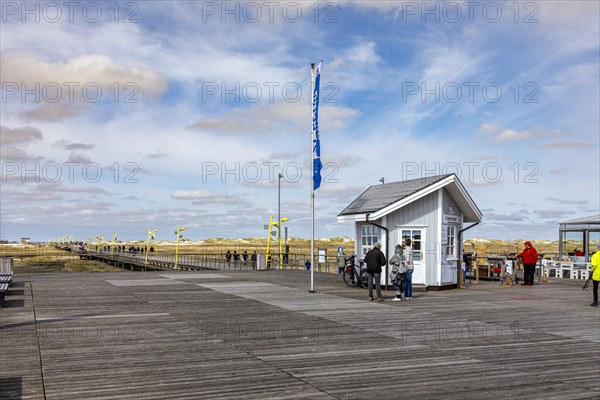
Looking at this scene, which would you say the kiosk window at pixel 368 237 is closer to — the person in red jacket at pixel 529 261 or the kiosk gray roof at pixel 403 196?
the kiosk gray roof at pixel 403 196

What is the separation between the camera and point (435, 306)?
16.9m

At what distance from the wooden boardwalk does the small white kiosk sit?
3166 mm

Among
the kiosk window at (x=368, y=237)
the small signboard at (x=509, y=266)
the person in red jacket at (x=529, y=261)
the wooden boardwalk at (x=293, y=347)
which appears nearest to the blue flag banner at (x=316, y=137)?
the kiosk window at (x=368, y=237)

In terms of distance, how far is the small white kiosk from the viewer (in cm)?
2148

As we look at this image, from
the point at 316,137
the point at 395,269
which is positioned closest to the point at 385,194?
the point at 316,137

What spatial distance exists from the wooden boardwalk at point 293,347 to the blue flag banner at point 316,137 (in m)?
4.24

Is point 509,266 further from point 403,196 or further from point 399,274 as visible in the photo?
point 399,274

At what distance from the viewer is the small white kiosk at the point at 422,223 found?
21.5 m

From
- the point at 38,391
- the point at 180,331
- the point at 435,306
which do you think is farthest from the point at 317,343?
the point at 435,306

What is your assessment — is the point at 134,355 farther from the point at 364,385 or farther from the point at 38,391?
the point at 364,385

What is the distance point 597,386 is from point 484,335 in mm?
3856

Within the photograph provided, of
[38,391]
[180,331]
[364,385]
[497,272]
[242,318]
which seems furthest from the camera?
[497,272]

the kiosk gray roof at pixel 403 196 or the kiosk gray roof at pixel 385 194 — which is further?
the kiosk gray roof at pixel 385 194

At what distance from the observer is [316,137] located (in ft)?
68.8
